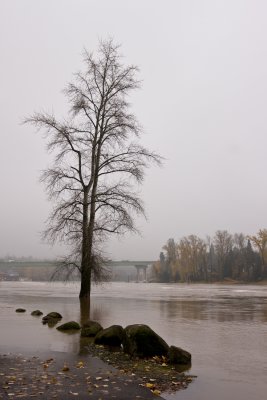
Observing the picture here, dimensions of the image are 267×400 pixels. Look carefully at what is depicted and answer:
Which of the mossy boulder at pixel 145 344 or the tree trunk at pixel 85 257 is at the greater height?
the tree trunk at pixel 85 257

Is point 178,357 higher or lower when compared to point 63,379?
higher

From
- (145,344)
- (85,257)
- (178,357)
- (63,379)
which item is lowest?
(63,379)

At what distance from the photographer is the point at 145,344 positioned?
32.2 ft

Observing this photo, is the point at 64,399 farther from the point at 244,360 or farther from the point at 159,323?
the point at 159,323

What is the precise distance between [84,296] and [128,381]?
1888 cm

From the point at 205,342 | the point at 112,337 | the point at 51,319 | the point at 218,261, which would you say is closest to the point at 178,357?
the point at 112,337

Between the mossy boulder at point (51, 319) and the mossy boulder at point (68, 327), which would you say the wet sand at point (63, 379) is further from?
the mossy boulder at point (51, 319)

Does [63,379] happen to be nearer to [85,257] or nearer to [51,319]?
[51,319]

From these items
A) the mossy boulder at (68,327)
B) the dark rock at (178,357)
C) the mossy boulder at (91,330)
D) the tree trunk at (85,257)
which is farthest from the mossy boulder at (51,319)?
the tree trunk at (85,257)

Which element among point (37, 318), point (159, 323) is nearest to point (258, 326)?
point (159, 323)

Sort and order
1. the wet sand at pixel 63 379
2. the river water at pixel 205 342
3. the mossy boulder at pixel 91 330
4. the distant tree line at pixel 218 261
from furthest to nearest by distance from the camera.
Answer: the distant tree line at pixel 218 261
the mossy boulder at pixel 91 330
the river water at pixel 205 342
the wet sand at pixel 63 379

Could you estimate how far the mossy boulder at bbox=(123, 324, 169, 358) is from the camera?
975 centimetres

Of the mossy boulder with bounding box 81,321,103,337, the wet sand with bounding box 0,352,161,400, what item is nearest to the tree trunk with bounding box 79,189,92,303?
the mossy boulder with bounding box 81,321,103,337

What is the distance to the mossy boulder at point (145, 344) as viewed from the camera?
9748 millimetres
